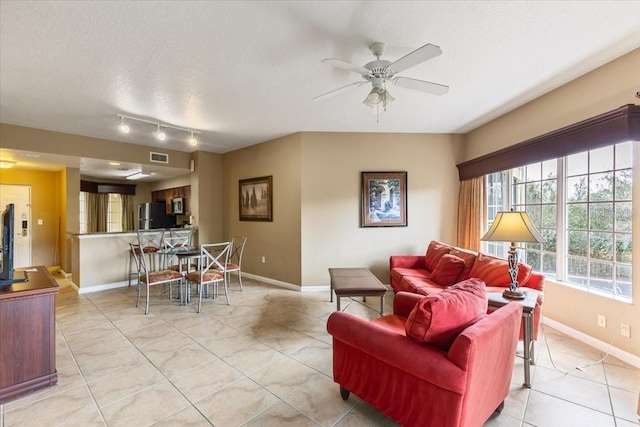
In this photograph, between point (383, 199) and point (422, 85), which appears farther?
point (383, 199)

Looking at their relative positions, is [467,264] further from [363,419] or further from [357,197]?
[363,419]

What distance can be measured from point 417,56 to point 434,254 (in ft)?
9.61

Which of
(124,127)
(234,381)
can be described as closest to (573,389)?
(234,381)

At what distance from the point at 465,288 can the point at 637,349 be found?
202 centimetres

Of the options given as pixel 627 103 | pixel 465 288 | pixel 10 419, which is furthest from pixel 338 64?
pixel 10 419

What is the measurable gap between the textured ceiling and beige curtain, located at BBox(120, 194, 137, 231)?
4979 mm

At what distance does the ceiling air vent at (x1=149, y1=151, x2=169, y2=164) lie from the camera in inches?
215

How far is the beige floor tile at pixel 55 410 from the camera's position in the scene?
1819mm

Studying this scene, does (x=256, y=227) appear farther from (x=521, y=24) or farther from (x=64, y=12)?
(x=521, y=24)

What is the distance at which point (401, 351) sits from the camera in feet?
5.10

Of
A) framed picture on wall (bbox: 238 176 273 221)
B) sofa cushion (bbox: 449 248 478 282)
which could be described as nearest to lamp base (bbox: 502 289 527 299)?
sofa cushion (bbox: 449 248 478 282)

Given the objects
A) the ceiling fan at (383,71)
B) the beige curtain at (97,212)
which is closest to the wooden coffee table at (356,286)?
the ceiling fan at (383,71)

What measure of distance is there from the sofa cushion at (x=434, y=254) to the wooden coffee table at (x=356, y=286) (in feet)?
3.38

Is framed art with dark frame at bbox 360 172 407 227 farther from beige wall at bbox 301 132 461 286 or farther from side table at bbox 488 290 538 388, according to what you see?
side table at bbox 488 290 538 388
